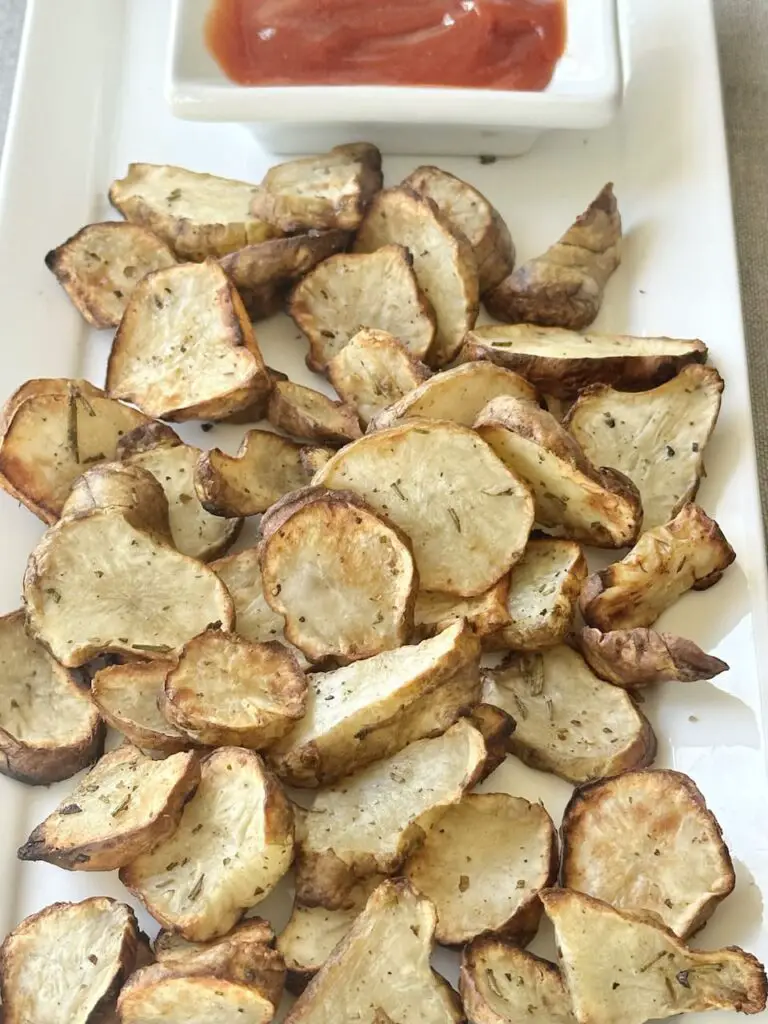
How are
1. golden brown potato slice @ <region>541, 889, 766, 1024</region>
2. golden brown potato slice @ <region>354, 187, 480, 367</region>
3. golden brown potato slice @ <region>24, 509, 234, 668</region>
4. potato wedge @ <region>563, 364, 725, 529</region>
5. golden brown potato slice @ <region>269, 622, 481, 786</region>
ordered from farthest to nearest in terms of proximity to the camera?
1. golden brown potato slice @ <region>354, 187, 480, 367</region>
2. potato wedge @ <region>563, 364, 725, 529</region>
3. golden brown potato slice @ <region>24, 509, 234, 668</region>
4. golden brown potato slice @ <region>269, 622, 481, 786</region>
5. golden brown potato slice @ <region>541, 889, 766, 1024</region>

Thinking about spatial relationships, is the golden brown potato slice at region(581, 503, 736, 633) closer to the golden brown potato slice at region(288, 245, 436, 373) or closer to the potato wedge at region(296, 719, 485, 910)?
the potato wedge at region(296, 719, 485, 910)

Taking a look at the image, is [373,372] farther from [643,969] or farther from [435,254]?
[643,969]

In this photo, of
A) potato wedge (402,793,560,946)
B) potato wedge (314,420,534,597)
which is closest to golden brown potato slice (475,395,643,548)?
potato wedge (314,420,534,597)

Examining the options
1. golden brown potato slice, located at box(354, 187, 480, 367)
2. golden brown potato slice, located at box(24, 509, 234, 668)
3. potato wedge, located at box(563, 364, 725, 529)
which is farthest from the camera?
golden brown potato slice, located at box(354, 187, 480, 367)

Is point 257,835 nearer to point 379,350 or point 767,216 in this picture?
point 379,350

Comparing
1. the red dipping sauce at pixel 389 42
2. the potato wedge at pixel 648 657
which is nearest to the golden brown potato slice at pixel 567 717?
the potato wedge at pixel 648 657

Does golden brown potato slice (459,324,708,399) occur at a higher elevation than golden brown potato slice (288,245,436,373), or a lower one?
lower

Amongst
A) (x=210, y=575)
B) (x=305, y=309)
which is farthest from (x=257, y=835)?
(x=305, y=309)

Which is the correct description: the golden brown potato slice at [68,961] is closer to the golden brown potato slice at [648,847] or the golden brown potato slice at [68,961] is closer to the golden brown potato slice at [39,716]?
the golden brown potato slice at [39,716]
